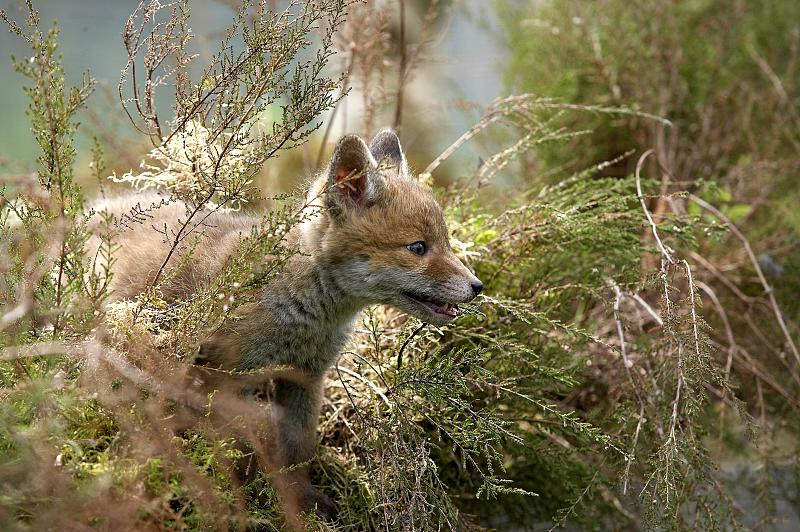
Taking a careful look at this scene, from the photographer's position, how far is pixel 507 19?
19.0 feet

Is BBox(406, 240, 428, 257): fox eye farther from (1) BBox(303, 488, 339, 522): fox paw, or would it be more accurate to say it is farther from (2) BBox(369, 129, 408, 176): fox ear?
(1) BBox(303, 488, 339, 522): fox paw

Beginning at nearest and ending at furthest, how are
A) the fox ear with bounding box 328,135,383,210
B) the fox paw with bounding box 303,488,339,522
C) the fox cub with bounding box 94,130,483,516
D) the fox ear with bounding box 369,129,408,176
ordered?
the fox ear with bounding box 328,135,383,210, the fox cub with bounding box 94,130,483,516, the fox paw with bounding box 303,488,339,522, the fox ear with bounding box 369,129,408,176

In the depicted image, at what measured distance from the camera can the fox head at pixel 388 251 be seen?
2.50m

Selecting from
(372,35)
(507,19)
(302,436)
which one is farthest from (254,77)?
(507,19)

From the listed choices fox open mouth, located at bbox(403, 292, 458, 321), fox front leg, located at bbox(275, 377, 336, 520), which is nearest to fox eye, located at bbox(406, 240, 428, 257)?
fox open mouth, located at bbox(403, 292, 458, 321)

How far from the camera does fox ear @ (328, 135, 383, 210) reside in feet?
7.72

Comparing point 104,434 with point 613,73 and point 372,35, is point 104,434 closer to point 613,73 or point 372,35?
point 372,35

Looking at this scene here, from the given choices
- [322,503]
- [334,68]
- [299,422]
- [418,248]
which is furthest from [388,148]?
[334,68]

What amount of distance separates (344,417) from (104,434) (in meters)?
0.98

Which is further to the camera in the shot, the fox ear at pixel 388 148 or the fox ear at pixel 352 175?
the fox ear at pixel 388 148

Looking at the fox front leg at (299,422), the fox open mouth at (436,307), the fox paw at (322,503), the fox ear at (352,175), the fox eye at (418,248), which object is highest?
the fox ear at (352,175)

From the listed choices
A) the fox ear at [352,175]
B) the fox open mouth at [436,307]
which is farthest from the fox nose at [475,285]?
the fox ear at [352,175]

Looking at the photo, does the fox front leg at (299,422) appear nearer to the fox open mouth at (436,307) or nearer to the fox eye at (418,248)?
the fox open mouth at (436,307)

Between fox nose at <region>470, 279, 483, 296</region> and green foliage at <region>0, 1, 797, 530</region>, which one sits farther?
fox nose at <region>470, 279, 483, 296</region>
